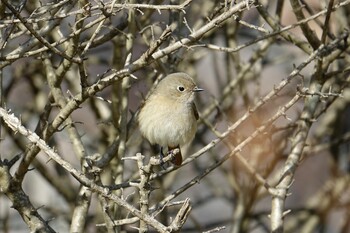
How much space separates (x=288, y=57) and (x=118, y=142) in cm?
297

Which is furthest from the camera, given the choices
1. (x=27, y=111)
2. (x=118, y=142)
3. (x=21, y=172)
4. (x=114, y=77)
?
(x=27, y=111)

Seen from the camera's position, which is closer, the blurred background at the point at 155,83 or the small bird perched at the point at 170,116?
the blurred background at the point at 155,83

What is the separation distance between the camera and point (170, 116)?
555 cm

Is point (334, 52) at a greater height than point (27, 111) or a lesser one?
lesser

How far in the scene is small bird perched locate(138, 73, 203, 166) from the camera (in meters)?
5.36

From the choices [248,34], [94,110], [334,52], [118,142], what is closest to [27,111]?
[94,110]

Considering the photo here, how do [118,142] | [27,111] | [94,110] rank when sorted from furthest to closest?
[27,111]
[94,110]
[118,142]

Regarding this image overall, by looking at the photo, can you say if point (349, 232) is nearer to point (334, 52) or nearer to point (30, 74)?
point (334, 52)

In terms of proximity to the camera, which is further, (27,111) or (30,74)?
(27,111)

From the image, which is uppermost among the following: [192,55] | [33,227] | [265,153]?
[192,55]

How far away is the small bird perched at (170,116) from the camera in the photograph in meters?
5.36

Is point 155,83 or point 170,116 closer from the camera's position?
point 155,83

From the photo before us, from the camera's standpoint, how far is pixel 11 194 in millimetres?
4082

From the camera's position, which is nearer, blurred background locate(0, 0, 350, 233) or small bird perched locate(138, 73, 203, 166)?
blurred background locate(0, 0, 350, 233)
